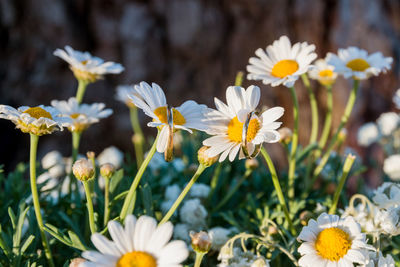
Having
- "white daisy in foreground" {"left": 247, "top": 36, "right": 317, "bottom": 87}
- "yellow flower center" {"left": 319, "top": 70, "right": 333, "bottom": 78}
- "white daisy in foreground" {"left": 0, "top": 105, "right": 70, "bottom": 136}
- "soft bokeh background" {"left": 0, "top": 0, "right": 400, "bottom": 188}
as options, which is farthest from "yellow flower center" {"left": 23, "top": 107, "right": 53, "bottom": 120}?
"soft bokeh background" {"left": 0, "top": 0, "right": 400, "bottom": 188}

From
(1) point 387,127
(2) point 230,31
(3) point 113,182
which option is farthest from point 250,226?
(2) point 230,31

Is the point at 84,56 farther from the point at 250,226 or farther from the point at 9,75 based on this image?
the point at 9,75

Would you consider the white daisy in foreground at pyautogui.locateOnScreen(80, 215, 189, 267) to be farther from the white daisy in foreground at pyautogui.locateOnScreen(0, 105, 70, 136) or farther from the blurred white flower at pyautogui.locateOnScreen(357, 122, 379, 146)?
the blurred white flower at pyautogui.locateOnScreen(357, 122, 379, 146)

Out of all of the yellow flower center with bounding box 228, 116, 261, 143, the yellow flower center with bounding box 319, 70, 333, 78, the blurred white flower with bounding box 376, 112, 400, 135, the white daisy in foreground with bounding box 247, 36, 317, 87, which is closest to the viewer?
the yellow flower center with bounding box 228, 116, 261, 143

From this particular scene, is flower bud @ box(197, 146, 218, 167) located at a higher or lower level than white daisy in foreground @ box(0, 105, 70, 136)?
lower

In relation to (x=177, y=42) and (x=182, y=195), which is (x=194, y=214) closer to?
(x=182, y=195)

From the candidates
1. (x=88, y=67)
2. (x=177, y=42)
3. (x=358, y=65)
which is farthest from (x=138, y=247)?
(x=177, y=42)
